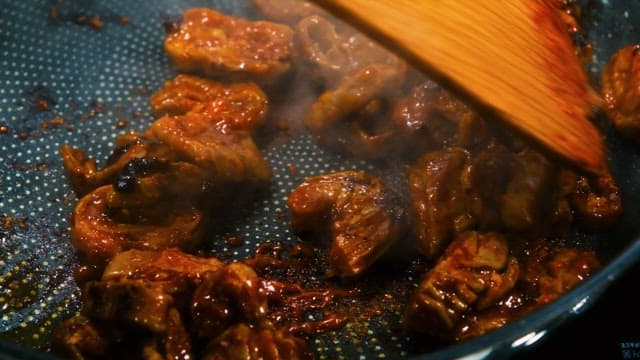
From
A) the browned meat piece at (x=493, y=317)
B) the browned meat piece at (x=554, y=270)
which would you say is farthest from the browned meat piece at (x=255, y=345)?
the browned meat piece at (x=554, y=270)

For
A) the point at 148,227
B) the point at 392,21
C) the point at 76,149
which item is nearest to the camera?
the point at 392,21

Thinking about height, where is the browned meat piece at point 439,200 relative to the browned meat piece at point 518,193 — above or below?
below

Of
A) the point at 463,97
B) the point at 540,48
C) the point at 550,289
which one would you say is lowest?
the point at 550,289

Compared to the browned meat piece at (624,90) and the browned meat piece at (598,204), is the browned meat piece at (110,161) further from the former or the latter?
the browned meat piece at (624,90)

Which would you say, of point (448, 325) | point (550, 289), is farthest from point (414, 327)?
point (550, 289)

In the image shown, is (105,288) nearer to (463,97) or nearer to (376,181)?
(376,181)

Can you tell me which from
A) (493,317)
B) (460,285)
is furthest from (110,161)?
(493,317)

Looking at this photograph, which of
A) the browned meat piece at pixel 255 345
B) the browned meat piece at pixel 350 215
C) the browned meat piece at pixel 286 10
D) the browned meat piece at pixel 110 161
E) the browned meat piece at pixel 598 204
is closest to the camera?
the browned meat piece at pixel 255 345

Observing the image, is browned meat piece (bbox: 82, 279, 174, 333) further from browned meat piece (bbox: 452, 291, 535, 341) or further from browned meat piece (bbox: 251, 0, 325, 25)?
browned meat piece (bbox: 251, 0, 325, 25)
